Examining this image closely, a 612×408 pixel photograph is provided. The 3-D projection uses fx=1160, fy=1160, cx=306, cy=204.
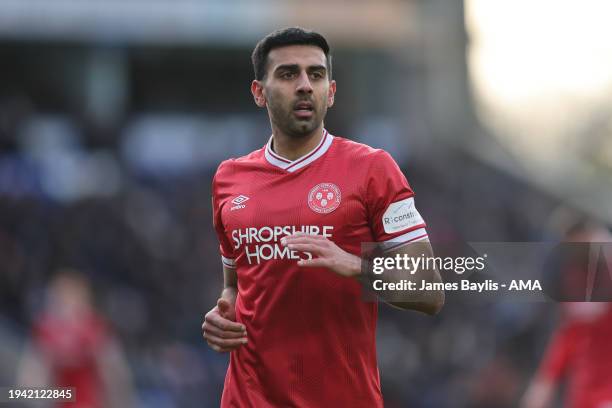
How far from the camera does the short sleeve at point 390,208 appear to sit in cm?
436

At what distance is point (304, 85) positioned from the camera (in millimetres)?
4586

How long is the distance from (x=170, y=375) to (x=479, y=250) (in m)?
8.71

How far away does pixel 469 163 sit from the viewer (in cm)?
2112

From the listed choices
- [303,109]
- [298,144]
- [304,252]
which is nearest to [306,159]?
[298,144]

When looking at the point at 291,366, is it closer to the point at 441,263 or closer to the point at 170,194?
the point at 441,263

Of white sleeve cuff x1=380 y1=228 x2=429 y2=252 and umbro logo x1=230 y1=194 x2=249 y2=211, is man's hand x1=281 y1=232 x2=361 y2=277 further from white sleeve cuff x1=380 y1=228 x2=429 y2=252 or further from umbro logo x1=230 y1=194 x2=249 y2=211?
umbro logo x1=230 y1=194 x2=249 y2=211

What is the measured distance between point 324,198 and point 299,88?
459mm

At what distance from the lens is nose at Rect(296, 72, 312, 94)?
4.58 meters

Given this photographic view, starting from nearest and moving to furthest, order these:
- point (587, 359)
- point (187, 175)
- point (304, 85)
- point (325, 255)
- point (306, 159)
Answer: point (325, 255) → point (304, 85) → point (306, 159) → point (587, 359) → point (187, 175)

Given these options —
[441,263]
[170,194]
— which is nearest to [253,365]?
[441,263]

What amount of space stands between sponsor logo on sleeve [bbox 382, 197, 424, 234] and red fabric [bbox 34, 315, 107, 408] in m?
6.77

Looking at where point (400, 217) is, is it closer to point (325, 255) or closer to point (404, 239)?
point (404, 239)

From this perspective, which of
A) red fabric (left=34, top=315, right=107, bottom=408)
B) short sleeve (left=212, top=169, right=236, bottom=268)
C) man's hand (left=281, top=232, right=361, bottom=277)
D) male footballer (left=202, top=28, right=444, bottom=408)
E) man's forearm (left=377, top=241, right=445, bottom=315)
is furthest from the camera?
red fabric (left=34, top=315, right=107, bottom=408)

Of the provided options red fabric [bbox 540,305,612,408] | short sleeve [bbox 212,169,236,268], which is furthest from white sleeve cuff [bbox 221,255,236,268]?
red fabric [bbox 540,305,612,408]
